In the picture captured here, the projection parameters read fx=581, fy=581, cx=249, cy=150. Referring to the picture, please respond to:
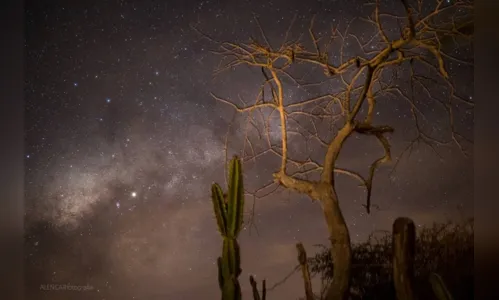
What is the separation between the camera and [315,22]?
3.75m

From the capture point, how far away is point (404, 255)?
3010 millimetres

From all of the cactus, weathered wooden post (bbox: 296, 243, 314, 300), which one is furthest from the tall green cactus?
the cactus

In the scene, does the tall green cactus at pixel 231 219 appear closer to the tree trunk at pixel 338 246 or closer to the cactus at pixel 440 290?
the tree trunk at pixel 338 246

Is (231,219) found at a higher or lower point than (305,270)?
higher

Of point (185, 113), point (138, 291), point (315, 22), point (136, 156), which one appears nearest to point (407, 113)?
point (315, 22)

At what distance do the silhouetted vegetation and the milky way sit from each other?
0.12 meters

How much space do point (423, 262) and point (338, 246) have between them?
2.18 ft

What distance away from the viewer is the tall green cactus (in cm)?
344

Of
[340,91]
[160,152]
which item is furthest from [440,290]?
[160,152]

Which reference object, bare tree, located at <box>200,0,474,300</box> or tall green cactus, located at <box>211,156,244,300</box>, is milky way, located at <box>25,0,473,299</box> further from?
tall green cactus, located at <box>211,156,244,300</box>

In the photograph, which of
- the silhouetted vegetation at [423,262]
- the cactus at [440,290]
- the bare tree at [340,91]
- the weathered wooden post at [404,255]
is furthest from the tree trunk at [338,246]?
the cactus at [440,290]

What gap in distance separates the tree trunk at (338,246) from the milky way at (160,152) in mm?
281

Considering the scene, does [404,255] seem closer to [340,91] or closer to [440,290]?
[440,290]
